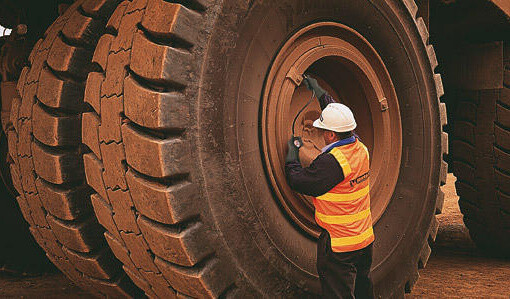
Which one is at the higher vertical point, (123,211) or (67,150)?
(67,150)

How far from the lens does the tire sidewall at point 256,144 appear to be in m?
1.90

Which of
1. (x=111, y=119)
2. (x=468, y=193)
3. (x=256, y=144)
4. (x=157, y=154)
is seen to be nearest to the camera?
(x=157, y=154)

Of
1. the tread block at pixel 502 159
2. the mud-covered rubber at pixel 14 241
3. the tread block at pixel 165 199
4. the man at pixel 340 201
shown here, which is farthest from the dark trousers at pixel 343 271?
the mud-covered rubber at pixel 14 241

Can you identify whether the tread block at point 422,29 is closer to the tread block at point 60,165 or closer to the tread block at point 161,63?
the tread block at point 161,63

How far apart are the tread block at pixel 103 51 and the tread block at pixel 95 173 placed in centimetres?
37

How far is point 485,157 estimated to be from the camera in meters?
A: 4.09

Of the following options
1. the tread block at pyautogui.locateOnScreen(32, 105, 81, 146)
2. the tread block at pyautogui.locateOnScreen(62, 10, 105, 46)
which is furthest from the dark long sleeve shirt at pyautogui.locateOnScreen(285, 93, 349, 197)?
the tread block at pyautogui.locateOnScreen(62, 10, 105, 46)

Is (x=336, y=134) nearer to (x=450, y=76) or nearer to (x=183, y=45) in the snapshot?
(x=183, y=45)

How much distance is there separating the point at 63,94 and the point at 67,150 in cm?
26

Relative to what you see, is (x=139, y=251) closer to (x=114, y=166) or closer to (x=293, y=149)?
(x=114, y=166)

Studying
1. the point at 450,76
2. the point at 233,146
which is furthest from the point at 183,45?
the point at 450,76

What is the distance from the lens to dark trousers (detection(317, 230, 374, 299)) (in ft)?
7.76

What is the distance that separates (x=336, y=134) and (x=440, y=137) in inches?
34.8

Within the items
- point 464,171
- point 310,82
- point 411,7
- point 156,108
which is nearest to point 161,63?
point 156,108
